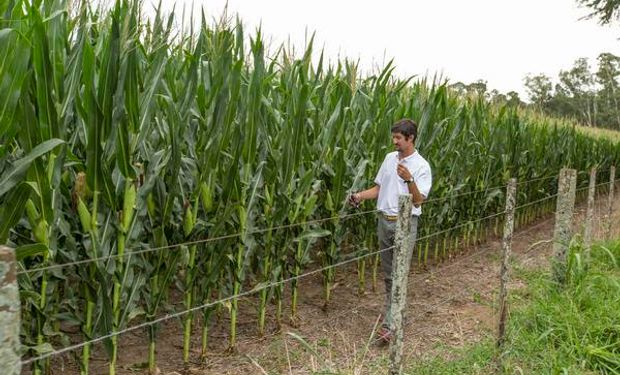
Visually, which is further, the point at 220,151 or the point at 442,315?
the point at 442,315

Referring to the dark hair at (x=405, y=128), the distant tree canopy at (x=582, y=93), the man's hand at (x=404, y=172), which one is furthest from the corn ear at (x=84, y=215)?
the distant tree canopy at (x=582, y=93)

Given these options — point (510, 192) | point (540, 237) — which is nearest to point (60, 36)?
point (510, 192)

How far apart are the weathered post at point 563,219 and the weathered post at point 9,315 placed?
448cm

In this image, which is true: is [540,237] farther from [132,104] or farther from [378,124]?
[132,104]

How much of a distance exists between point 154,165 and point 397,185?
6.54ft

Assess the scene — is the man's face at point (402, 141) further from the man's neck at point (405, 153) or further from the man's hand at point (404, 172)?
the man's hand at point (404, 172)

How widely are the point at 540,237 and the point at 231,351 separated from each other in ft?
24.1

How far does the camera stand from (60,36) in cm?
291

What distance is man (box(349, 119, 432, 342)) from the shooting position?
425 centimetres

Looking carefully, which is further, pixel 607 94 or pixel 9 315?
pixel 607 94

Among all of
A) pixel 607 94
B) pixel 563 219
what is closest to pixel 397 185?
pixel 563 219

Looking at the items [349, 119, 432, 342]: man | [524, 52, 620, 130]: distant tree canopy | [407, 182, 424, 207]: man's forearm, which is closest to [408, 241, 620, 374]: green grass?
[349, 119, 432, 342]: man

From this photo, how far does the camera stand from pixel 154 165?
3.22m

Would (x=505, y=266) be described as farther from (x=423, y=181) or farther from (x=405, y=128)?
(x=405, y=128)
